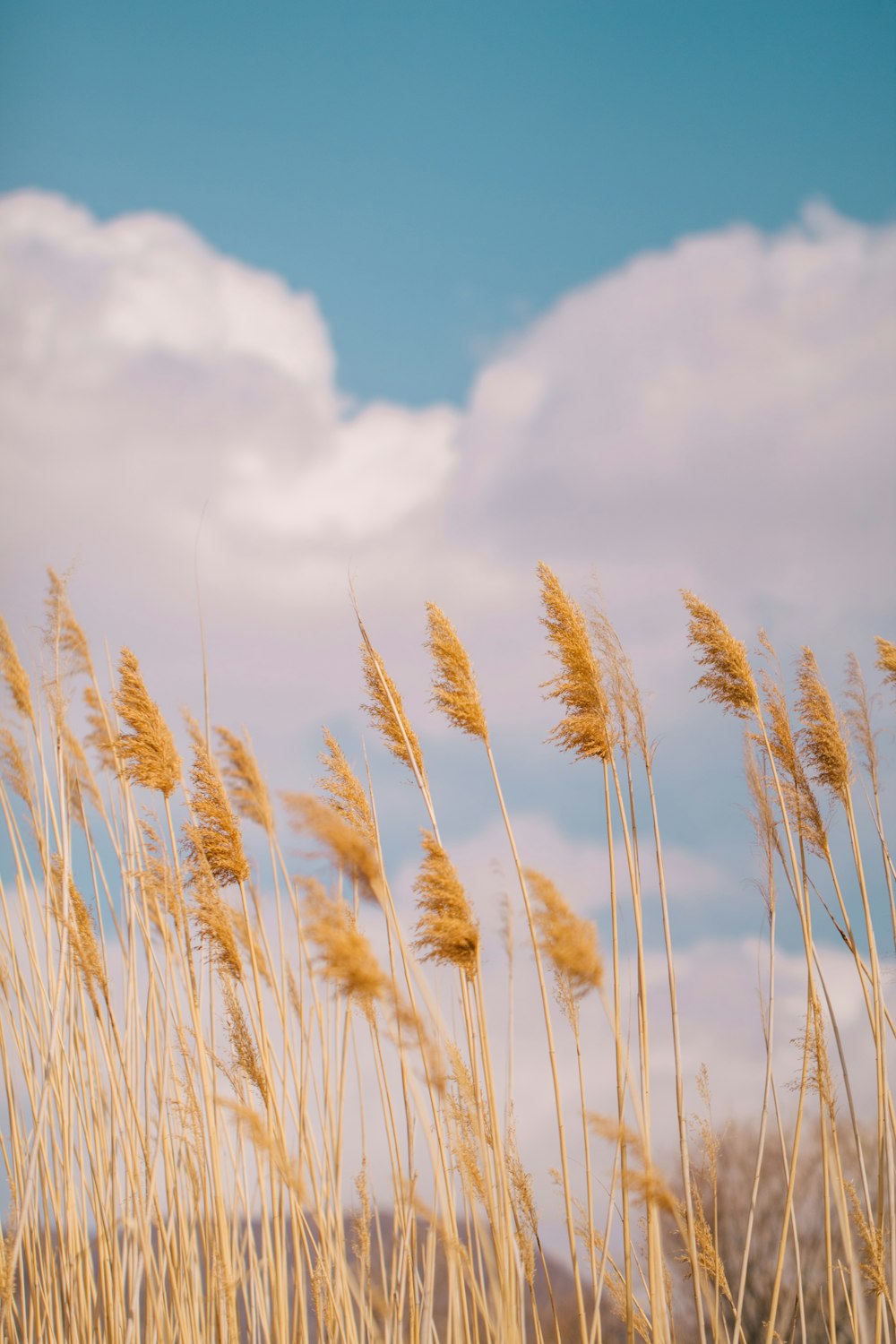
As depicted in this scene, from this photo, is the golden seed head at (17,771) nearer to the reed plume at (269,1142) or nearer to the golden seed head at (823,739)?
the reed plume at (269,1142)

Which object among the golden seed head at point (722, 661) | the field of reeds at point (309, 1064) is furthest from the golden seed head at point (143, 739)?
the golden seed head at point (722, 661)

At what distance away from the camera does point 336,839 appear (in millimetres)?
1870

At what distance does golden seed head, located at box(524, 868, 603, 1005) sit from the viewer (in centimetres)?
207

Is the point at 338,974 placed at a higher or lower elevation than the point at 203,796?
lower

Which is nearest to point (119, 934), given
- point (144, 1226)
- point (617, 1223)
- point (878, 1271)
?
point (144, 1226)

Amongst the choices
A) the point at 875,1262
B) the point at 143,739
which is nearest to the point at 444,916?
the point at 143,739

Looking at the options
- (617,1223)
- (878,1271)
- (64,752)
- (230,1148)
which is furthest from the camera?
(64,752)

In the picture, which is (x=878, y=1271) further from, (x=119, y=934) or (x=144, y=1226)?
(x=119, y=934)

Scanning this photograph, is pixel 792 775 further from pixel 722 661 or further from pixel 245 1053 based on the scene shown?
pixel 245 1053

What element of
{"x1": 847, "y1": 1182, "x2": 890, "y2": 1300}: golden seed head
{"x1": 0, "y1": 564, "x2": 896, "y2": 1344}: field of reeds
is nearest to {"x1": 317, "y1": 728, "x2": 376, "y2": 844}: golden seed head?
{"x1": 0, "y1": 564, "x2": 896, "y2": 1344}: field of reeds

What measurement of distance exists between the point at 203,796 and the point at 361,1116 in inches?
42.2

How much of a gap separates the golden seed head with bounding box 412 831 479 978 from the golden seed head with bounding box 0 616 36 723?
5.37ft

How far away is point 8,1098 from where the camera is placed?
295 cm

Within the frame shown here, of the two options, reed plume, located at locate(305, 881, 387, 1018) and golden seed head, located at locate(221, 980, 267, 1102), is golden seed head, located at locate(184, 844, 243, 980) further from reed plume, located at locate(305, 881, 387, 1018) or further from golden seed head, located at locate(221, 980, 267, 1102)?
reed plume, located at locate(305, 881, 387, 1018)
